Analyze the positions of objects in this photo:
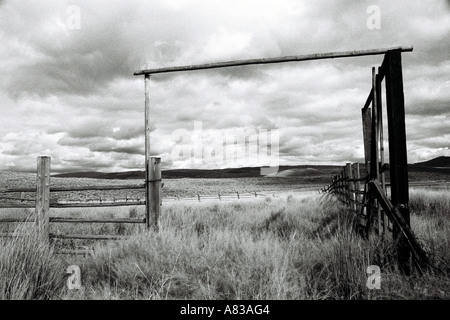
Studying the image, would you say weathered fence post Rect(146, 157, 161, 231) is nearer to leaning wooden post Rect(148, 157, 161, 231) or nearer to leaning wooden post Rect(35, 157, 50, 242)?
leaning wooden post Rect(148, 157, 161, 231)

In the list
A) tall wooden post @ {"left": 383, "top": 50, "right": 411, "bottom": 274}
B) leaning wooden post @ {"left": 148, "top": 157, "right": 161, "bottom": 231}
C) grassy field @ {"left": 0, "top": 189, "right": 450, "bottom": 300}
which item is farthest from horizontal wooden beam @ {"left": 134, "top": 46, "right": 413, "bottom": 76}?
grassy field @ {"left": 0, "top": 189, "right": 450, "bottom": 300}

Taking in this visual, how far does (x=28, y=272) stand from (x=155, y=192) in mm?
2859

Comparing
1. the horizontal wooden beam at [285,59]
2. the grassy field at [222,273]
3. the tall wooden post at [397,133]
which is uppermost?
the horizontal wooden beam at [285,59]

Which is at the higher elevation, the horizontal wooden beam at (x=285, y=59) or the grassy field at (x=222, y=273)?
the horizontal wooden beam at (x=285, y=59)

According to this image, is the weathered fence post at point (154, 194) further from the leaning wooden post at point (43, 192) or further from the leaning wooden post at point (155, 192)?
the leaning wooden post at point (43, 192)

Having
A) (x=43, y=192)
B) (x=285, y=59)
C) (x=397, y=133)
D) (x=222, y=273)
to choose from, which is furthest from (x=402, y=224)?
(x=43, y=192)

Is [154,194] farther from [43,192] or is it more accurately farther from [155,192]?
[43,192]

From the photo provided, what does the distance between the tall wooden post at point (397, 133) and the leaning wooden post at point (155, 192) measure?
13.2 ft

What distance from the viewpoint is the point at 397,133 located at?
4113 millimetres

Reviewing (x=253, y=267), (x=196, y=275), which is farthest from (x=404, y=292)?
(x=196, y=275)

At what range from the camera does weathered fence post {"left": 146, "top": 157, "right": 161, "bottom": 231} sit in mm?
5777

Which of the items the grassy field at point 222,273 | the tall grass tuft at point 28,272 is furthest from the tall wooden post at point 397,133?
the tall grass tuft at point 28,272

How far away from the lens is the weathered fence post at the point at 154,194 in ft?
19.0
